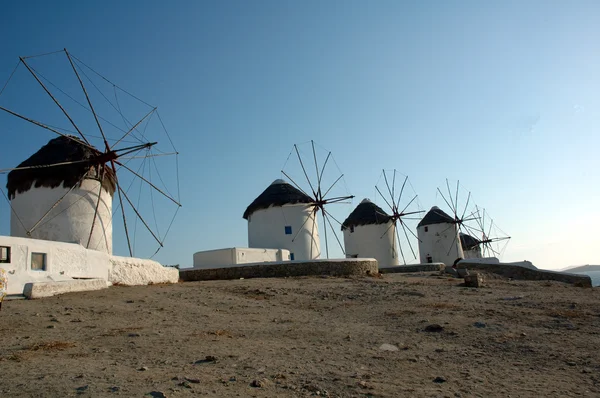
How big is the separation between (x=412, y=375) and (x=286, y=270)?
44.6ft

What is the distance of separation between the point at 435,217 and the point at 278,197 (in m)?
15.0

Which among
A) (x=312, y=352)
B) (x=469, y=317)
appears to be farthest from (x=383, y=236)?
(x=312, y=352)

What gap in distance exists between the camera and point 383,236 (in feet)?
103

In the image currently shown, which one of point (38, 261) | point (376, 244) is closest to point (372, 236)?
point (376, 244)

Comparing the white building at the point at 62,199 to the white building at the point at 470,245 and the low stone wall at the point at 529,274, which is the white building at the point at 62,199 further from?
the white building at the point at 470,245

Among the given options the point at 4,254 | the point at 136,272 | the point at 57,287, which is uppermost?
the point at 4,254

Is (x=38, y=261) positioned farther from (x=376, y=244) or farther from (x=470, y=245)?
(x=470, y=245)

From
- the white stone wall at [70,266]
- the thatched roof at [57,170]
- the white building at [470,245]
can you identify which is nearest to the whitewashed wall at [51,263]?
the white stone wall at [70,266]

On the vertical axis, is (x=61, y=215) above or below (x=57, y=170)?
below

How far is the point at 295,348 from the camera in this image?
18.7 feet

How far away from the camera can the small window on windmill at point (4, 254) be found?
9.06 metres

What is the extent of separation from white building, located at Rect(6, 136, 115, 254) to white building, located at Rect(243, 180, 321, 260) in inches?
426

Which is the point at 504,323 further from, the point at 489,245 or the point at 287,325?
the point at 489,245

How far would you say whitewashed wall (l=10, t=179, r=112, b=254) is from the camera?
1419 centimetres
